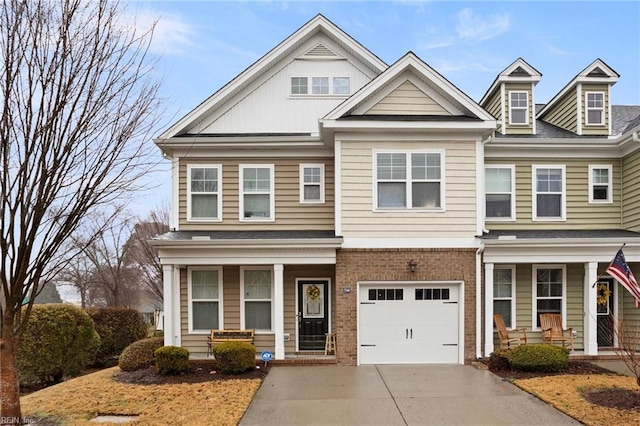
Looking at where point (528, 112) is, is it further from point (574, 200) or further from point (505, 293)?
point (505, 293)

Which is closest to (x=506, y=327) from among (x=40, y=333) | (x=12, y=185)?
(x=12, y=185)

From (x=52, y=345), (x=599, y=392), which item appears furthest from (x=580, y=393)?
(x=52, y=345)

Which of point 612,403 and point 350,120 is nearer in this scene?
point 612,403

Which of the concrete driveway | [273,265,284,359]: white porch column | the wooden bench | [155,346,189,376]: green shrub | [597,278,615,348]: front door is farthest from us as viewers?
[597,278,615,348]: front door

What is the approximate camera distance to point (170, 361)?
408 inches

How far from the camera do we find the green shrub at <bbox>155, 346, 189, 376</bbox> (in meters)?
10.4

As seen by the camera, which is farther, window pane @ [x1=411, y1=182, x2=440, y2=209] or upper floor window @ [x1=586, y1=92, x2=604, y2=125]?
upper floor window @ [x1=586, y1=92, x2=604, y2=125]

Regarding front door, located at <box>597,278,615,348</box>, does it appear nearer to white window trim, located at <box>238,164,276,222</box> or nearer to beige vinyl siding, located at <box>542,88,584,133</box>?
beige vinyl siding, located at <box>542,88,584,133</box>

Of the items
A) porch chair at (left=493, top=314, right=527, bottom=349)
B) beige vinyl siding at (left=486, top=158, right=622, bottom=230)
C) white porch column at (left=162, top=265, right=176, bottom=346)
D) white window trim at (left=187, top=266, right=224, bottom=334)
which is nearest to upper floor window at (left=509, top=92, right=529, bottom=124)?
beige vinyl siding at (left=486, top=158, right=622, bottom=230)

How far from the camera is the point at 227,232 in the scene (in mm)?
12531

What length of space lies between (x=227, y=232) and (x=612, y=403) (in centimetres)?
927

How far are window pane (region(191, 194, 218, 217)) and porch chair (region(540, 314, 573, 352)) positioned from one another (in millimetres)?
9432

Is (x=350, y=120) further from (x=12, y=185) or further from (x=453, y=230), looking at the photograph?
(x=12, y=185)

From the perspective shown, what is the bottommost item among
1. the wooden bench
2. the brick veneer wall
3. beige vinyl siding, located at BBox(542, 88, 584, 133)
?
the wooden bench
